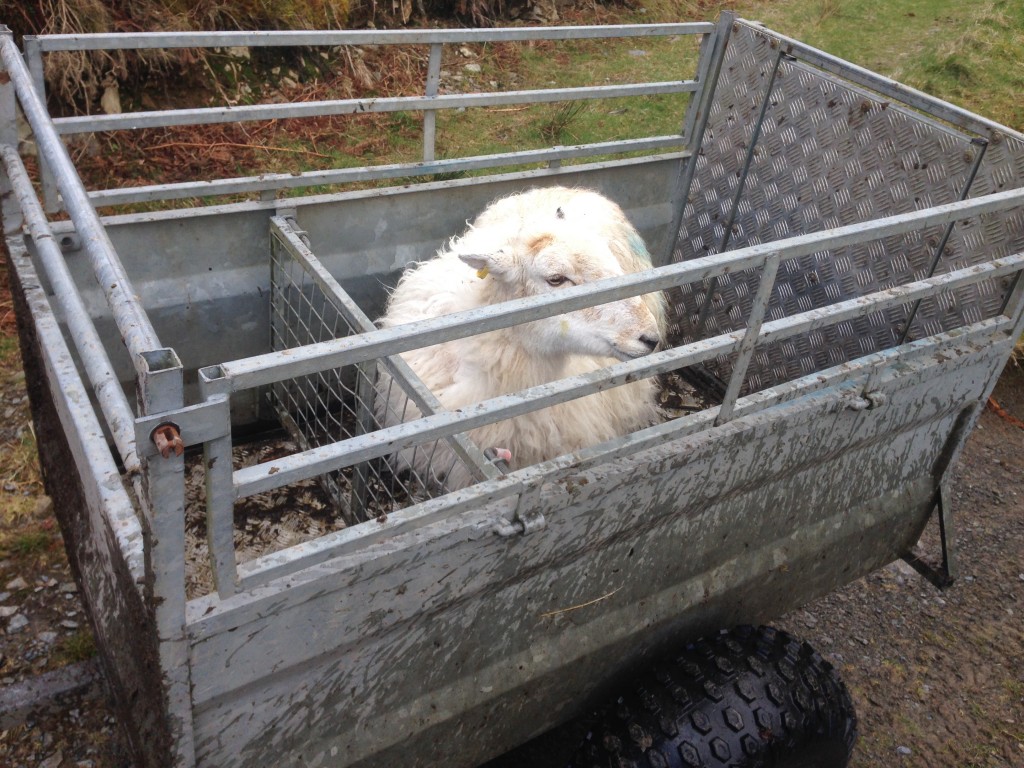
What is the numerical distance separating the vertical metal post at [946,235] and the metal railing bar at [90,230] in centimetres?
268

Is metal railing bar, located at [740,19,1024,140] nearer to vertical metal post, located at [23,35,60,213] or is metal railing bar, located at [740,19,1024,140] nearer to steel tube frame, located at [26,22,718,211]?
steel tube frame, located at [26,22,718,211]

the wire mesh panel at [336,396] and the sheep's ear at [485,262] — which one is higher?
the sheep's ear at [485,262]

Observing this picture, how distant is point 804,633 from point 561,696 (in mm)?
1526

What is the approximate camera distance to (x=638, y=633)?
105 inches

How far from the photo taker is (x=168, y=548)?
1.56 meters

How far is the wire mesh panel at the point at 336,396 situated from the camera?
3221mm

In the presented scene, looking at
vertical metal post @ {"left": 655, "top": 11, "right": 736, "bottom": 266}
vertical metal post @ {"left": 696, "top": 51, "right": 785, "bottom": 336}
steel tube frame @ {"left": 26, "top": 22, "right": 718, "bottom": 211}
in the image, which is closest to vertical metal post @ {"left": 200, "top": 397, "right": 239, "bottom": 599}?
steel tube frame @ {"left": 26, "top": 22, "right": 718, "bottom": 211}

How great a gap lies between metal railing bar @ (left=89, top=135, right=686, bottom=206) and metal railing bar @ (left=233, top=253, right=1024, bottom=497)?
1.73m

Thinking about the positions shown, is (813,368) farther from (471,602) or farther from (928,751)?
(471,602)

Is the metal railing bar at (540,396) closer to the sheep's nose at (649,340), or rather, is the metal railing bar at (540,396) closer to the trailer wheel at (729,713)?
the sheep's nose at (649,340)

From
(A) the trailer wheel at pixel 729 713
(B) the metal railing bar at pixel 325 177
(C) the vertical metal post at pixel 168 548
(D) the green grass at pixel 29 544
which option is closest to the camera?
(C) the vertical metal post at pixel 168 548

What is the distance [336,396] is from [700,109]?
2315mm

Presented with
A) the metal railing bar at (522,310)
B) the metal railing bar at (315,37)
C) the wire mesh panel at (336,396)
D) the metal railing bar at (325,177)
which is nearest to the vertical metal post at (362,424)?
the wire mesh panel at (336,396)

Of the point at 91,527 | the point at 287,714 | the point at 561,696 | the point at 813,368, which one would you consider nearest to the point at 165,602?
the point at 287,714
